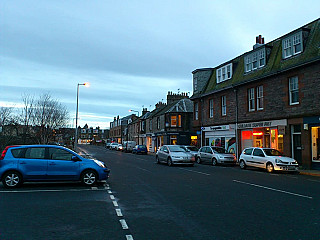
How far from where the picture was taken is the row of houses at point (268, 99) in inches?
780

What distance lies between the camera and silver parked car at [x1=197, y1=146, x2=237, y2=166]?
920 inches

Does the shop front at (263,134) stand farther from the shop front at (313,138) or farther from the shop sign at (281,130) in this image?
the shop front at (313,138)

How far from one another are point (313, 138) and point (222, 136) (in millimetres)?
10959

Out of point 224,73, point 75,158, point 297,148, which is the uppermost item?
point 224,73

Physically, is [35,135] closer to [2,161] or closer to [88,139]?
[2,161]

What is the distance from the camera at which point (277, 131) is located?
22922 millimetres

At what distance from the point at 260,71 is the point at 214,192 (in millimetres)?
17200

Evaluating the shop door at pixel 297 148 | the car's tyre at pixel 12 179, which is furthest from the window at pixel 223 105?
the car's tyre at pixel 12 179

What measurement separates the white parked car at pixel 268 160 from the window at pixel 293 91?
4.35 meters

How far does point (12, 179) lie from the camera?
11.0 meters

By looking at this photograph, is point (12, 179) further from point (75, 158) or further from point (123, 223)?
point (123, 223)

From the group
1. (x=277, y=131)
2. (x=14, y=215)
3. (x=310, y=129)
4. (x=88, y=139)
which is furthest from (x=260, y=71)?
(x=88, y=139)

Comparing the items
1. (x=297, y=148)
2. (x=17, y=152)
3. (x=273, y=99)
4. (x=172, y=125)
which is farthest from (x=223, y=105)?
(x=17, y=152)

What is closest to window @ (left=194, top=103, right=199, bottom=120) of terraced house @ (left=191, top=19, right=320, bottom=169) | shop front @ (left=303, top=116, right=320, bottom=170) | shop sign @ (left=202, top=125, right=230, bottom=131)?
terraced house @ (left=191, top=19, right=320, bottom=169)
